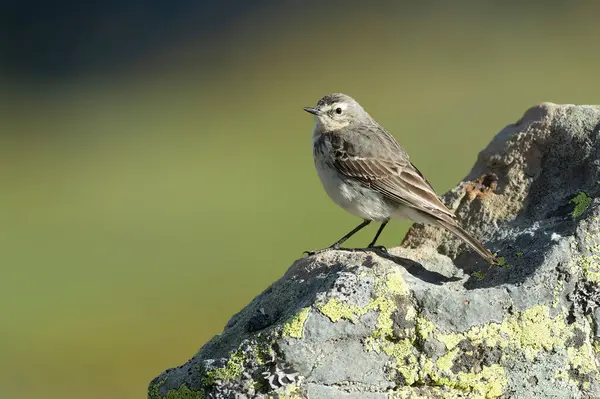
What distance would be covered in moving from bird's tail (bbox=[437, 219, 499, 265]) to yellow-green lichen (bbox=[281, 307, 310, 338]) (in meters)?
1.61

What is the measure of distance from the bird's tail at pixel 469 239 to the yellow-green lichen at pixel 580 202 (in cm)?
58

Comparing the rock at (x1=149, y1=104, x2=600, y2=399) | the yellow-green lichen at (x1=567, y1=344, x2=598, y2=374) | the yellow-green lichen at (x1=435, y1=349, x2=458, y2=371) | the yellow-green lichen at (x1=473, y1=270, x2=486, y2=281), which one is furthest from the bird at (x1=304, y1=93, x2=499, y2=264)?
the yellow-green lichen at (x1=435, y1=349, x2=458, y2=371)

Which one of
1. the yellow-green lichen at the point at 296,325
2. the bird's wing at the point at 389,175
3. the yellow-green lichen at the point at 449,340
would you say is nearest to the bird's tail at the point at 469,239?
the bird's wing at the point at 389,175

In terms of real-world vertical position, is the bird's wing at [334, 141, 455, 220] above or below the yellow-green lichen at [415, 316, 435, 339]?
above

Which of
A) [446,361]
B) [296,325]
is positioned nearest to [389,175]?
[446,361]

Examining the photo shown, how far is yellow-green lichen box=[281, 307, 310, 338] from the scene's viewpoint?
5148mm

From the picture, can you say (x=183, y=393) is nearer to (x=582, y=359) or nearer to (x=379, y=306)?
(x=379, y=306)

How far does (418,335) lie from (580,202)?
1756 millimetres

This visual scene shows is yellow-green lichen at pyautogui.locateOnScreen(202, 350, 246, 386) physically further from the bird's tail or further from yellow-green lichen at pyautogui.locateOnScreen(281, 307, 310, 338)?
the bird's tail

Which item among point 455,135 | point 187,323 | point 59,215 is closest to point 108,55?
point 59,215

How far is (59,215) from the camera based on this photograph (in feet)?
96.9

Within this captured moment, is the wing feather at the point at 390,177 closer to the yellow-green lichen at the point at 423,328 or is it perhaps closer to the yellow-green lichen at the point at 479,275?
the yellow-green lichen at the point at 479,275

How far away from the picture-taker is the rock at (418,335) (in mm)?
5152

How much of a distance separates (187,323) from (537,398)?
1597cm
